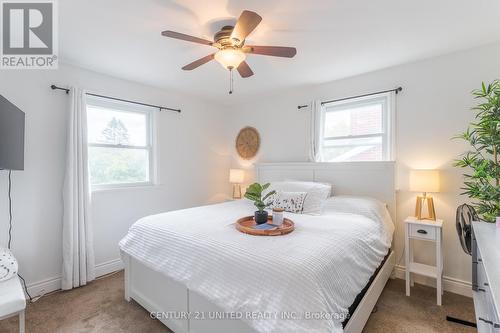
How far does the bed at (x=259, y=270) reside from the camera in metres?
1.18

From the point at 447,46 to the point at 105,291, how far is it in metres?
4.33

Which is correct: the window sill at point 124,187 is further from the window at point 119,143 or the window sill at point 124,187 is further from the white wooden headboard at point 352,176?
the white wooden headboard at point 352,176

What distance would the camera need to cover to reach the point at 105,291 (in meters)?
2.46

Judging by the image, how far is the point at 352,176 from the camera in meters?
2.97

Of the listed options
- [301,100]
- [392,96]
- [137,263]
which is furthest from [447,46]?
[137,263]

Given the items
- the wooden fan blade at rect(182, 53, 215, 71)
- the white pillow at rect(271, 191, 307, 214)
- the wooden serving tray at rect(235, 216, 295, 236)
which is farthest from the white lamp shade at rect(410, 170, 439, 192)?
the wooden fan blade at rect(182, 53, 215, 71)

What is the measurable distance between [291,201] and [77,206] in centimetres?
239

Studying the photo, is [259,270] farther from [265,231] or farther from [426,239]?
[426,239]

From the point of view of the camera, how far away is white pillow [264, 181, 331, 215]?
8.45 feet

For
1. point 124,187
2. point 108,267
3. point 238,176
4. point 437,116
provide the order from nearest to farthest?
point 437,116 → point 108,267 → point 124,187 → point 238,176

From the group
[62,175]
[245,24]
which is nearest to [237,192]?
[62,175]

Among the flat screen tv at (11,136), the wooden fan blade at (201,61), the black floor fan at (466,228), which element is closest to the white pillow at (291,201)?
the black floor fan at (466,228)

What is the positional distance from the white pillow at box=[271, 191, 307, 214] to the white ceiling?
1.54m

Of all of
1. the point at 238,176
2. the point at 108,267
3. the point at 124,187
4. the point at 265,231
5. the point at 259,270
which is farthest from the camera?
the point at 238,176
